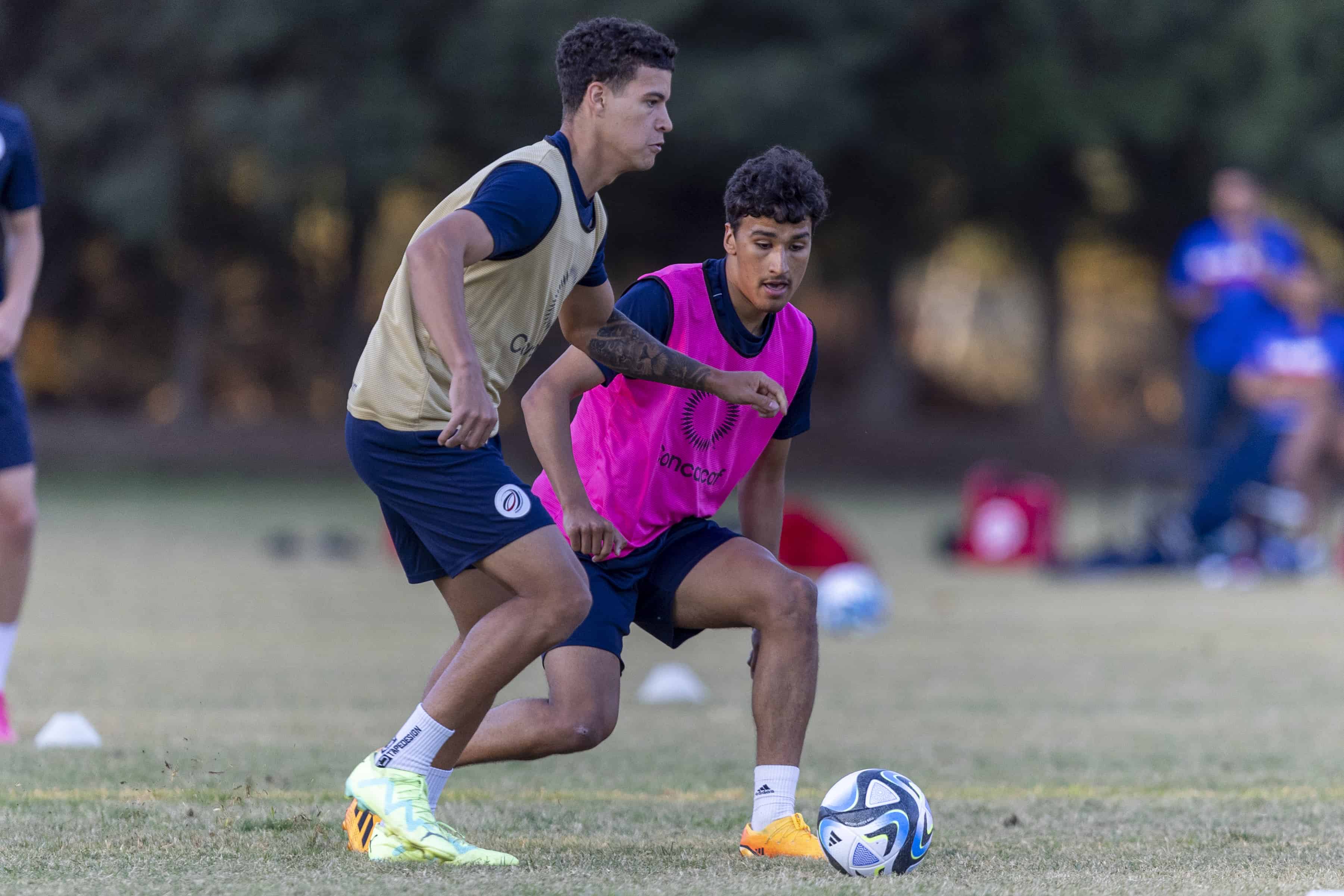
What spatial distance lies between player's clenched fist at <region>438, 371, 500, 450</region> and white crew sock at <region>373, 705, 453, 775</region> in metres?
0.76

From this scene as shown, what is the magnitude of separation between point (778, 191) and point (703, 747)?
2640mm

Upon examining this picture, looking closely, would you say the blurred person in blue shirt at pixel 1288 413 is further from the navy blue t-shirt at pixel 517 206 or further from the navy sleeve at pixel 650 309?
the navy blue t-shirt at pixel 517 206

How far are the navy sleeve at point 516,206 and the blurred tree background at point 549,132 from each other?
17.9 m

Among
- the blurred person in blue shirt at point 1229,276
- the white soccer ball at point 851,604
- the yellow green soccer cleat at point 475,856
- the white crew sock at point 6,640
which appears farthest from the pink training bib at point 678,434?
the blurred person in blue shirt at point 1229,276

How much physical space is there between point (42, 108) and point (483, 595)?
22.0 meters

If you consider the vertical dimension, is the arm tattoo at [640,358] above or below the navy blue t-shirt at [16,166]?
below

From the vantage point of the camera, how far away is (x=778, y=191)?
15.2 feet

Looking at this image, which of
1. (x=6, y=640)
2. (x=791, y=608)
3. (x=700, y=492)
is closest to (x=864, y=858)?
(x=791, y=608)

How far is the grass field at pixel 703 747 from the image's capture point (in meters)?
4.16

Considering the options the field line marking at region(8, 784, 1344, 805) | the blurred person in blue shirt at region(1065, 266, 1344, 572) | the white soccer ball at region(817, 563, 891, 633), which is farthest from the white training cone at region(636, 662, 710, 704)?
the blurred person in blue shirt at region(1065, 266, 1344, 572)

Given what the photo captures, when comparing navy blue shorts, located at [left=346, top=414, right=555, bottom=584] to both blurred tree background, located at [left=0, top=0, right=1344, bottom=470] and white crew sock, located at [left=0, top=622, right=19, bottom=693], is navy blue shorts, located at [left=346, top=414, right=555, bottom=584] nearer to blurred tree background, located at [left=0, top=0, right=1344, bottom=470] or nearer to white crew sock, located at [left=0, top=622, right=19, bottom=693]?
white crew sock, located at [left=0, top=622, right=19, bottom=693]

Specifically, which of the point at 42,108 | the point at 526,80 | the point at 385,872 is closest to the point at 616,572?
the point at 385,872

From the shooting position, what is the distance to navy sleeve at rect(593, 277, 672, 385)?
4820 millimetres

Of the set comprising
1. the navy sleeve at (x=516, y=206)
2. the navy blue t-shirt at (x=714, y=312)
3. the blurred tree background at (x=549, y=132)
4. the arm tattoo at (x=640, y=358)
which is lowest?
the arm tattoo at (x=640, y=358)
